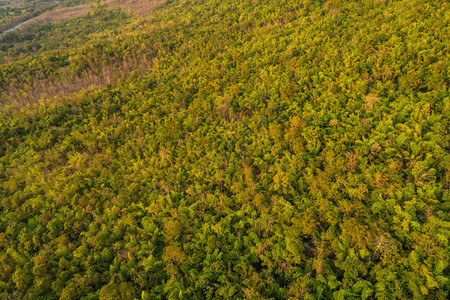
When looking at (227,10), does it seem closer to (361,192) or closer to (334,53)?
(334,53)

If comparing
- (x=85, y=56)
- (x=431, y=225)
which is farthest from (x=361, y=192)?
(x=85, y=56)

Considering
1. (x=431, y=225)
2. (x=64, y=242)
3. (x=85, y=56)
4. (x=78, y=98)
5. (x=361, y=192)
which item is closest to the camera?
(x=431, y=225)

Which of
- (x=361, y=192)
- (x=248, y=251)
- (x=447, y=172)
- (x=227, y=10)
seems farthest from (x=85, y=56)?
(x=447, y=172)

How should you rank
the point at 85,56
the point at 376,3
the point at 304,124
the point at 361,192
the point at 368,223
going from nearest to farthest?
the point at 368,223, the point at 361,192, the point at 304,124, the point at 376,3, the point at 85,56

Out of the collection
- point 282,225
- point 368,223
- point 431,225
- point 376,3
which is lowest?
point 282,225

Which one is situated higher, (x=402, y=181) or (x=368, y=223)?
(x=402, y=181)

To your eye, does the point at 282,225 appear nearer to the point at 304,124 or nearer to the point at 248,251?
the point at 248,251

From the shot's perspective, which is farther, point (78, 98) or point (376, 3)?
point (78, 98)
